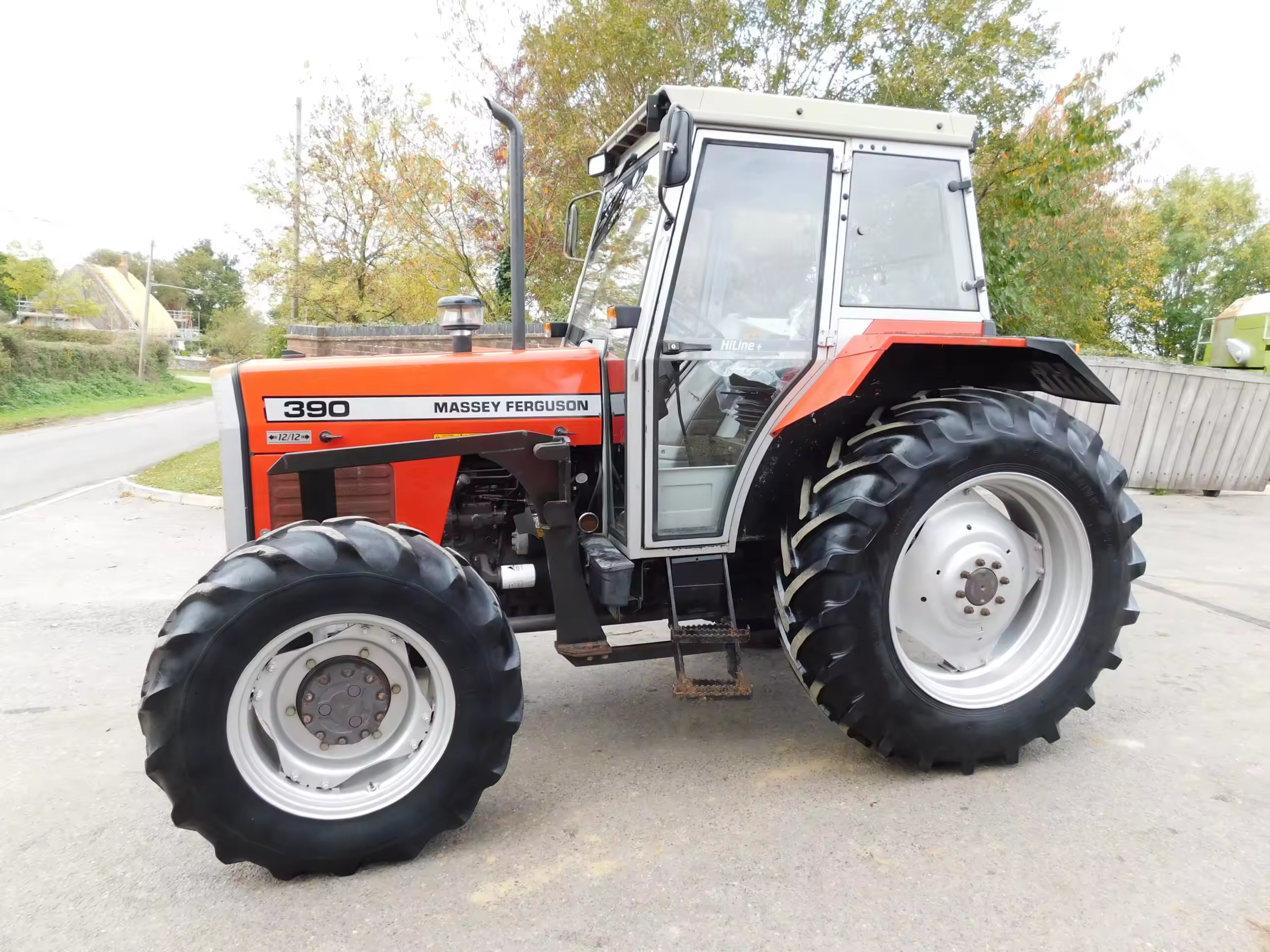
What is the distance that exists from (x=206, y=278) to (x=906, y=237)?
242 feet

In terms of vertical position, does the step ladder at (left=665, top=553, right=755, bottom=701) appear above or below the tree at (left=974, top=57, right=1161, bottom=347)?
below

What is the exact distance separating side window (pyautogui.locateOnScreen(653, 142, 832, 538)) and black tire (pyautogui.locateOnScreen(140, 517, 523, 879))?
0.91m

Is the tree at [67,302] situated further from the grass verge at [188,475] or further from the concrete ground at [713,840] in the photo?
the concrete ground at [713,840]

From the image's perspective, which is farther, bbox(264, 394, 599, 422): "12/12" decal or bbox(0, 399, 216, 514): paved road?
bbox(0, 399, 216, 514): paved road

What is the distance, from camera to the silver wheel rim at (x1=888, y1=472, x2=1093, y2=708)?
10.1 ft

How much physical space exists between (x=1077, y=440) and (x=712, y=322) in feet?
4.66

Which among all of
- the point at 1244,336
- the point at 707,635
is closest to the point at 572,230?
the point at 707,635

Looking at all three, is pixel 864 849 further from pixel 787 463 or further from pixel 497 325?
pixel 497 325

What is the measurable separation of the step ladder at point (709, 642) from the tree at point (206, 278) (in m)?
69.7

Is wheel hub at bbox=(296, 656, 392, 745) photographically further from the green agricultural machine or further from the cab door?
the green agricultural machine

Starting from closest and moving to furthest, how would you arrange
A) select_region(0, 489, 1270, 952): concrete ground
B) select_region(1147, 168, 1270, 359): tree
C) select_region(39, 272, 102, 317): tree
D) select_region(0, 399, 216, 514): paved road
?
select_region(0, 489, 1270, 952): concrete ground < select_region(0, 399, 216, 514): paved road < select_region(1147, 168, 1270, 359): tree < select_region(39, 272, 102, 317): tree

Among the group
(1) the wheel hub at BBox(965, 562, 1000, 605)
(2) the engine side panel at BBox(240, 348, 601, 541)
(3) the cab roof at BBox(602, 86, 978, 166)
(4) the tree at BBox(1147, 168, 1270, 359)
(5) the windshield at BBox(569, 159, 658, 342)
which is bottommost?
(1) the wheel hub at BBox(965, 562, 1000, 605)

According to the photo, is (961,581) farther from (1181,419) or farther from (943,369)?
(1181,419)

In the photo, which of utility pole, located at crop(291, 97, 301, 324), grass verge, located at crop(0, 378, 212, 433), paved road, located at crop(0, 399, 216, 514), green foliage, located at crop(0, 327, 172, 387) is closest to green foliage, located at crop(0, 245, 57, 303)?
green foliage, located at crop(0, 327, 172, 387)
